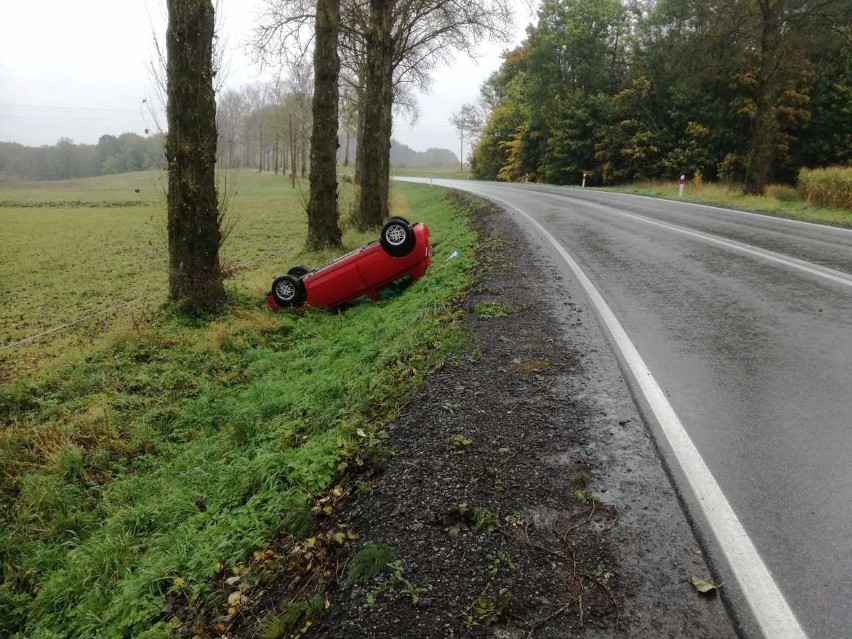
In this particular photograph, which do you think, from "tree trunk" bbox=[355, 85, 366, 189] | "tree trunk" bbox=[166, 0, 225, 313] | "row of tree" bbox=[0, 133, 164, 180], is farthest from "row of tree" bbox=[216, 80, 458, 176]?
"row of tree" bbox=[0, 133, 164, 180]

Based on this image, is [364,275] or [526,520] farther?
[364,275]

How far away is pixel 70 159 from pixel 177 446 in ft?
446

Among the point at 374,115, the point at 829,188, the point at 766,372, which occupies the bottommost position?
the point at 766,372

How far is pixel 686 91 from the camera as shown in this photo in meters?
31.4

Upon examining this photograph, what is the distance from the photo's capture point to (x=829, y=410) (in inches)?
148

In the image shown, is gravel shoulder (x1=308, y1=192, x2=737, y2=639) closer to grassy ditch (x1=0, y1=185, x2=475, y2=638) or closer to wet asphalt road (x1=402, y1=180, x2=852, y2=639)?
wet asphalt road (x1=402, y1=180, x2=852, y2=639)

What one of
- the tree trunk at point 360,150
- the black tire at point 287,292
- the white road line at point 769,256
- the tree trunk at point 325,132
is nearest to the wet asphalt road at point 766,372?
the white road line at point 769,256

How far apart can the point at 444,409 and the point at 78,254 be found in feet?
62.7

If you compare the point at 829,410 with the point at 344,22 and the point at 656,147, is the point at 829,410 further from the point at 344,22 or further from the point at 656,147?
the point at 656,147

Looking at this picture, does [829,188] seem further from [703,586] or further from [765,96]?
[703,586]

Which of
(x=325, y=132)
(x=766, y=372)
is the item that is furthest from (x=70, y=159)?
(x=766, y=372)

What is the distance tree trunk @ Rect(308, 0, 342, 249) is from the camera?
11.9 m

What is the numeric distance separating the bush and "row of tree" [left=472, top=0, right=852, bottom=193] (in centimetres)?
317

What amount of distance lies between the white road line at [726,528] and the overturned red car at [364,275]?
4974mm
